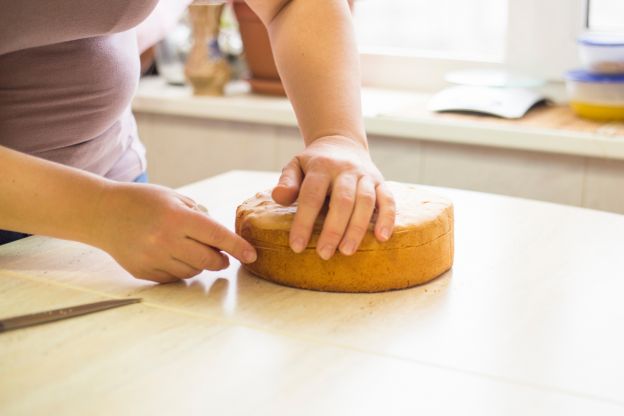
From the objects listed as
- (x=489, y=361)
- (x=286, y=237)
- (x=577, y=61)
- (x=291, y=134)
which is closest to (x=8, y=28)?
(x=286, y=237)

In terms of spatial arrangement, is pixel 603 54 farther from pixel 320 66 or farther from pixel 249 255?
pixel 249 255

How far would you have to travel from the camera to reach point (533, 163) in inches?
78.5

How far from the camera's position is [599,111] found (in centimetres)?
201

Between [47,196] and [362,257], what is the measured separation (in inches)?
14.6

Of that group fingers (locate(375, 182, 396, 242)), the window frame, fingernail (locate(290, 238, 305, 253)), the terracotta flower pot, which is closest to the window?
the window frame

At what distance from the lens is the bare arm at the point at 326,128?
3.36ft

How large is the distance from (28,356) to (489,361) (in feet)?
1.45

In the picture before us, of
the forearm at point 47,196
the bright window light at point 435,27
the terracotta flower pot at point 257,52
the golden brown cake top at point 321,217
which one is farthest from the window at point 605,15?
the forearm at point 47,196

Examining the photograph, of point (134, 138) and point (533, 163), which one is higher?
point (134, 138)

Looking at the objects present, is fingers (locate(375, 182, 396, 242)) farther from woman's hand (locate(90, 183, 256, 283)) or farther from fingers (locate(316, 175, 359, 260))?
woman's hand (locate(90, 183, 256, 283))

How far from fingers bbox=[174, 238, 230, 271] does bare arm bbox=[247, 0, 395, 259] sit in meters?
0.10

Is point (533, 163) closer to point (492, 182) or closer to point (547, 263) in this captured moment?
point (492, 182)

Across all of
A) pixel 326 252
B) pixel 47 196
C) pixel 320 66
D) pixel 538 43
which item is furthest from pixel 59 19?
pixel 538 43

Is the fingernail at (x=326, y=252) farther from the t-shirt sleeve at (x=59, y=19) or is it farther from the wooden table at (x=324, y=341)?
the t-shirt sleeve at (x=59, y=19)
